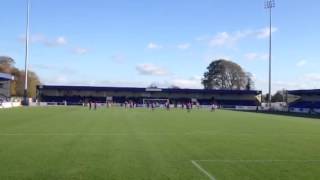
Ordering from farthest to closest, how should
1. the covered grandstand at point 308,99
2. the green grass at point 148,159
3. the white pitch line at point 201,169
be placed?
the covered grandstand at point 308,99 → the green grass at point 148,159 → the white pitch line at point 201,169

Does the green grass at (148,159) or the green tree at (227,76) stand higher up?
the green tree at (227,76)

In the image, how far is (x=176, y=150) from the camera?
20.0 metres

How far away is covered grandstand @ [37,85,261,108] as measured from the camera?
152 metres

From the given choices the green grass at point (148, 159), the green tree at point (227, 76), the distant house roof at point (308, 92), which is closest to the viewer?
the green grass at point (148, 159)

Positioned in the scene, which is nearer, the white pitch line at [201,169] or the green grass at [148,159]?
the white pitch line at [201,169]

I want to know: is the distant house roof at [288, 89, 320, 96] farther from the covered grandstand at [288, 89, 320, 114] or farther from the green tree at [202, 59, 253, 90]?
the green tree at [202, 59, 253, 90]

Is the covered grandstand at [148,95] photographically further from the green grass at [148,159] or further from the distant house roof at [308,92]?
the green grass at [148,159]

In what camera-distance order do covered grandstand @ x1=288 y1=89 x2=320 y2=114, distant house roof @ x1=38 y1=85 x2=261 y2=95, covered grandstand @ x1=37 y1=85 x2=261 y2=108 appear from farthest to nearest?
1. distant house roof @ x1=38 y1=85 x2=261 y2=95
2. covered grandstand @ x1=37 y1=85 x2=261 y2=108
3. covered grandstand @ x1=288 y1=89 x2=320 y2=114

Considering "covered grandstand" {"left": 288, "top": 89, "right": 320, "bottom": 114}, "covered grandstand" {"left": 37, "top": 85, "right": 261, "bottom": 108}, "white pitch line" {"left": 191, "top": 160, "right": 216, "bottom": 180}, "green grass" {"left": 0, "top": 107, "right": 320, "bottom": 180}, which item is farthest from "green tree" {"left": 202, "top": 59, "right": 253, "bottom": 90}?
"white pitch line" {"left": 191, "top": 160, "right": 216, "bottom": 180}

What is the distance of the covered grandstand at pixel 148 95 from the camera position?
152 metres

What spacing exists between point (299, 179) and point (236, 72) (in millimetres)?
173470

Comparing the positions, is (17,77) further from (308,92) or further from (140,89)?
(308,92)

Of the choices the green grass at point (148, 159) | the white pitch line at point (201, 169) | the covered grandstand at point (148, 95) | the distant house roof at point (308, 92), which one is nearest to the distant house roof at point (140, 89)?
the covered grandstand at point (148, 95)

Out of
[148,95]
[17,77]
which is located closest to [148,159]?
[148,95]
